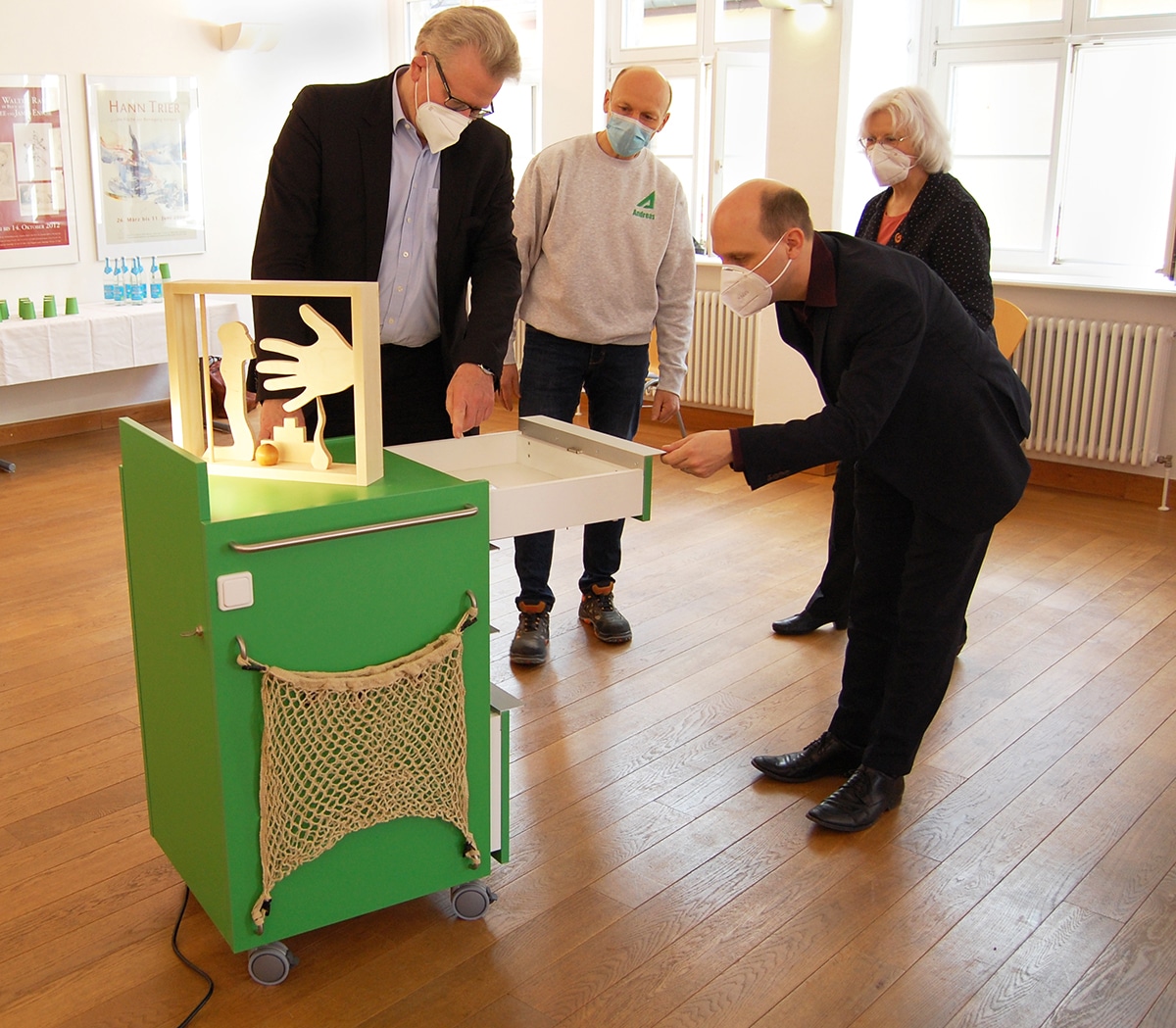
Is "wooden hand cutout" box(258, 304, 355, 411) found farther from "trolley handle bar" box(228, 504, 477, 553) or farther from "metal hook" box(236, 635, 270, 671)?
"metal hook" box(236, 635, 270, 671)

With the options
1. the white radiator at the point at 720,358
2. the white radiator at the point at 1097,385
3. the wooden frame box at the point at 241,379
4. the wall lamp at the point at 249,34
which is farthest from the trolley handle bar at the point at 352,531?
the wall lamp at the point at 249,34

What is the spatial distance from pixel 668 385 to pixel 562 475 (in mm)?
1137

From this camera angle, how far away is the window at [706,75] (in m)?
5.81

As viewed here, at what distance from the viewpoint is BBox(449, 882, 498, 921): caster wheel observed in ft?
6.68

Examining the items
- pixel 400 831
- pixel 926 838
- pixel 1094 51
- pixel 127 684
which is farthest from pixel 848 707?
pixel 1094 51

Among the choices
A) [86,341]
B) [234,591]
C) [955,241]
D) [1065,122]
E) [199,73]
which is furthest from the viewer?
[199,73]

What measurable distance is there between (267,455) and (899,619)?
121 centimetres

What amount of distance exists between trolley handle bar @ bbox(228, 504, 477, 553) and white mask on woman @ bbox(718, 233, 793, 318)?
62cm

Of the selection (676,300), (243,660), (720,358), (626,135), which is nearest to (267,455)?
(243,660)

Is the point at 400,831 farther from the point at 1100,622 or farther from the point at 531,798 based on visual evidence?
the point at 1100,622

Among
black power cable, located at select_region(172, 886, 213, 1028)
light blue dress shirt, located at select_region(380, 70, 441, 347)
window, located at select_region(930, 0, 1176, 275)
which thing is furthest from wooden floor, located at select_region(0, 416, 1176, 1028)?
window, located at select_region(930, 0, 1176, 275)

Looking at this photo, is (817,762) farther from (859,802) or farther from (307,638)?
(307,638)

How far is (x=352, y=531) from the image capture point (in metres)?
1.75

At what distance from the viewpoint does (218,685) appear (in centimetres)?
170
